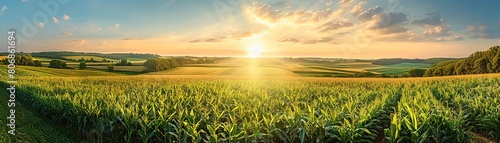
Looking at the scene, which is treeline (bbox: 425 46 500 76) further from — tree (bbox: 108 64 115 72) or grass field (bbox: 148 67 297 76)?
tree (bbox: 108 64 115 72)

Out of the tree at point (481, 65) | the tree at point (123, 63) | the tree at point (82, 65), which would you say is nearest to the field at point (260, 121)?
the tree at point (123, 63)

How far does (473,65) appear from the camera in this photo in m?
61.4

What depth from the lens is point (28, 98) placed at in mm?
17406

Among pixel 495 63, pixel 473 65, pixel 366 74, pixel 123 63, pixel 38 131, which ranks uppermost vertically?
pixel 495 63

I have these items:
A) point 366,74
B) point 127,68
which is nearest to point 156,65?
point 127,68

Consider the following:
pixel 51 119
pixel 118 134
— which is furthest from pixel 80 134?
pixel 51 119

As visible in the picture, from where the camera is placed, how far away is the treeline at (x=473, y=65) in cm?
5920

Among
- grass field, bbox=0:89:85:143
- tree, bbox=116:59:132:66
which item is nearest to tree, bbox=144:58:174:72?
tree, bbox=116:59:132:66

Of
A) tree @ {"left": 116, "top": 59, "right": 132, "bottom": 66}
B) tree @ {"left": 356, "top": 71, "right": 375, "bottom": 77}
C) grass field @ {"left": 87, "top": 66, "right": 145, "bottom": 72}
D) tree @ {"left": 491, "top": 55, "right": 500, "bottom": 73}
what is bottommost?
tree @ {"left": 356, "top": 71, "right": 375, "bottom": 77}

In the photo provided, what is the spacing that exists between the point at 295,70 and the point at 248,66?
7.96 m

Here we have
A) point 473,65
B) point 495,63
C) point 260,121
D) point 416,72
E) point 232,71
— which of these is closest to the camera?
point 260,121

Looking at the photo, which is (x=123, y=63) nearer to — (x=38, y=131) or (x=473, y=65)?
(x=38, y=131)

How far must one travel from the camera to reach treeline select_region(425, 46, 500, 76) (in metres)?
59.2

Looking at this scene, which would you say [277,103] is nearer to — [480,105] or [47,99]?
[480,105]
